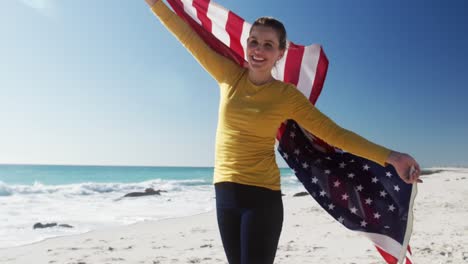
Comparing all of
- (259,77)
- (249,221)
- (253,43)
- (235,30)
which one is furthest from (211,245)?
(253,43)

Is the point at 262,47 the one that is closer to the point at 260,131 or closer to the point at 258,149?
the point at 260,131

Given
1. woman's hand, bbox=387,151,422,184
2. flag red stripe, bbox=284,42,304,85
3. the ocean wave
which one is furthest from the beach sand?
the ocean wave

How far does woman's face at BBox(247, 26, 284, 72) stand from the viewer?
8.20 ft

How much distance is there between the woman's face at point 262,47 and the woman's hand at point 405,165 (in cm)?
90

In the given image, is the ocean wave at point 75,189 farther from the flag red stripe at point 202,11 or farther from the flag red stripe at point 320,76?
the flag red stripe at point 320,76

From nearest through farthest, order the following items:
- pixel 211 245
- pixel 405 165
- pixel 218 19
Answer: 1. pixel 405 165
2. pixel 218 19
3. pixel 211 245

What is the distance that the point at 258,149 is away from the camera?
8.05 ft

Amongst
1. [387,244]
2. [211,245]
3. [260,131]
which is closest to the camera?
[260,131]

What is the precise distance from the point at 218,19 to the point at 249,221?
7.53 ft

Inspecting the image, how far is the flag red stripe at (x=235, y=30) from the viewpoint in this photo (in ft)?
12.8

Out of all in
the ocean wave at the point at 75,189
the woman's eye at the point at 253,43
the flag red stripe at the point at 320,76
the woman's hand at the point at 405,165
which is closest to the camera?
the woman's hand at the point at 405,165

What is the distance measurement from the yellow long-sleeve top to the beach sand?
11.9ft

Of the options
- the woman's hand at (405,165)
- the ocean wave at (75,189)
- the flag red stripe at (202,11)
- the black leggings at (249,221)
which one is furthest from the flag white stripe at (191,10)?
the ocean wave at (75,189)

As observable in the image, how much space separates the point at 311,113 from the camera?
2537 millimetres
